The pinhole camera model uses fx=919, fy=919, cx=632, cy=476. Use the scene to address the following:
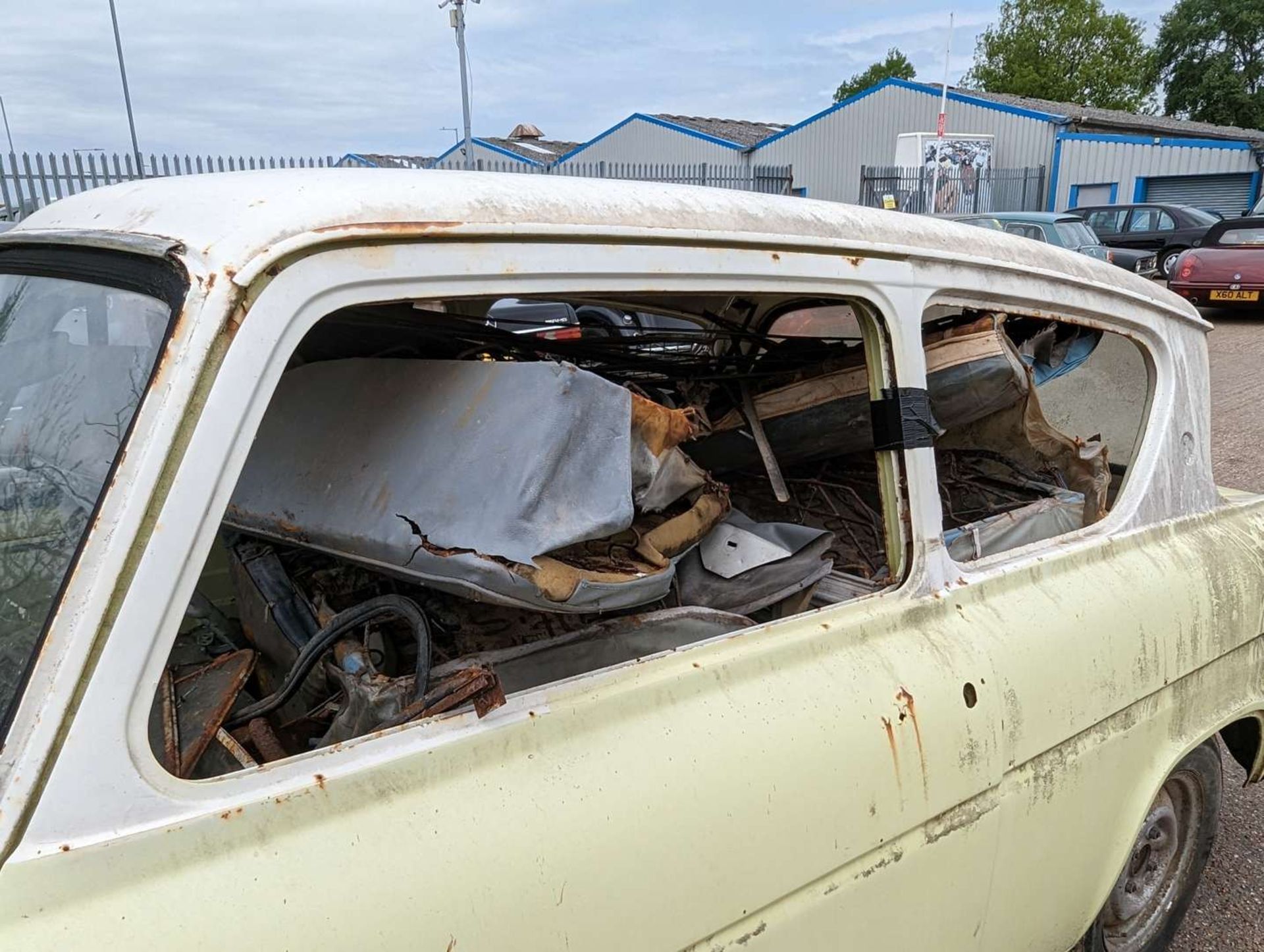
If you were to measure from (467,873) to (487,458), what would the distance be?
0.61 meters

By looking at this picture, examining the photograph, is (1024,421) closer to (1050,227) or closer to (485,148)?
(1050,227)

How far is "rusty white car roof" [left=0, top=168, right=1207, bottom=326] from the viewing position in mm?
1095

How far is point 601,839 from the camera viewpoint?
119 cm

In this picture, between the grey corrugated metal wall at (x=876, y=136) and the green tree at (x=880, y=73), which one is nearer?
the grey corrugated metal wall at (x=876, y=136)

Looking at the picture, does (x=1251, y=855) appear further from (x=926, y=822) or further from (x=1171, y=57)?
(x=1171, y=57)

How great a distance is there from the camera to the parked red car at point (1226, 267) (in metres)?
13.5

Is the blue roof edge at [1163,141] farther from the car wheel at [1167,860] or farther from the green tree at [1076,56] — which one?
the car wheel at [1167,860]

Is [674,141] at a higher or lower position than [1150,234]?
higher

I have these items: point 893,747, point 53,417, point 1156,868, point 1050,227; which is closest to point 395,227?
point 53,417

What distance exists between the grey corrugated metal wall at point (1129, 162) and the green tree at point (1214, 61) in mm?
19623

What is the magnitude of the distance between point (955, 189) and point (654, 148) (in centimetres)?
1442

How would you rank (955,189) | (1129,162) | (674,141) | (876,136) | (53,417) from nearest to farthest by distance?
1. (53,417)
2. (955,189)
3. (1129,162)
4. (876,136)
5. (674,141)

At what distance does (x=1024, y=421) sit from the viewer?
265 centimetres

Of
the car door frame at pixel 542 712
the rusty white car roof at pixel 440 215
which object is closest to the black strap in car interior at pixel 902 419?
the car door frame at pixel 542 712
